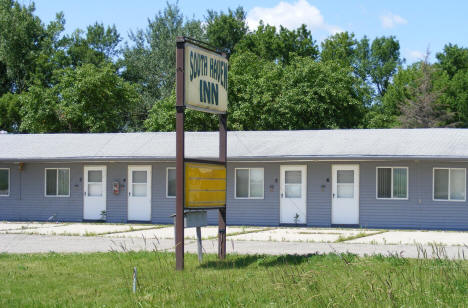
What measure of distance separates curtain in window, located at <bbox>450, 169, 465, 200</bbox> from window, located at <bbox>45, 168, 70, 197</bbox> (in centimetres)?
1453

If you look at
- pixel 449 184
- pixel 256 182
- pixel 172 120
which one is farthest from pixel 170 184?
pixel 172 120

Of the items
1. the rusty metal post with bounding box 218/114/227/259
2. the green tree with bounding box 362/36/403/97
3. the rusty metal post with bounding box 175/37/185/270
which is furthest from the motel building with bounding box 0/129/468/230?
the green tree with bounding box 362/36/403/97

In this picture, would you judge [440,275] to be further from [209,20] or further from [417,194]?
[209,20]

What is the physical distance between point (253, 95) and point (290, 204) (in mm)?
16172

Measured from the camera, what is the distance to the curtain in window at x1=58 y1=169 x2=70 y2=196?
86.5 feet

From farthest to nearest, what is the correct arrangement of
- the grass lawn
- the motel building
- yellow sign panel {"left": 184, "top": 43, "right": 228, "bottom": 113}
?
the motel building → yellow sign panel {"left": 184, "top": 43, "right": 228, "bottom": 113} → the grass lawn

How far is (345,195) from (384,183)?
1.41 meters

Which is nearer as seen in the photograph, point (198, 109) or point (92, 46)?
point (198, 109)

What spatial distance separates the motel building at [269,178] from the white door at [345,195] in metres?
0.04

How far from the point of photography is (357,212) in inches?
902

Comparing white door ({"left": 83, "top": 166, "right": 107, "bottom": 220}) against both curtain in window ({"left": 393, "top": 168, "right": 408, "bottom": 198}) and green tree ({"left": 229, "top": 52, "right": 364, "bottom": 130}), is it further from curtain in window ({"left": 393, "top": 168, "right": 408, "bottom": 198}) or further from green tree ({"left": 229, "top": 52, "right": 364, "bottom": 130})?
green tree ({"left": 229, "top": 52, "right": 364, "bottom": 130})

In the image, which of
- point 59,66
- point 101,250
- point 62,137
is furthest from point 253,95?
point 101,250

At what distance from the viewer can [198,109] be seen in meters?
11.3

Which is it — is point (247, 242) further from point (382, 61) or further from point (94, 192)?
point (382, 61)
